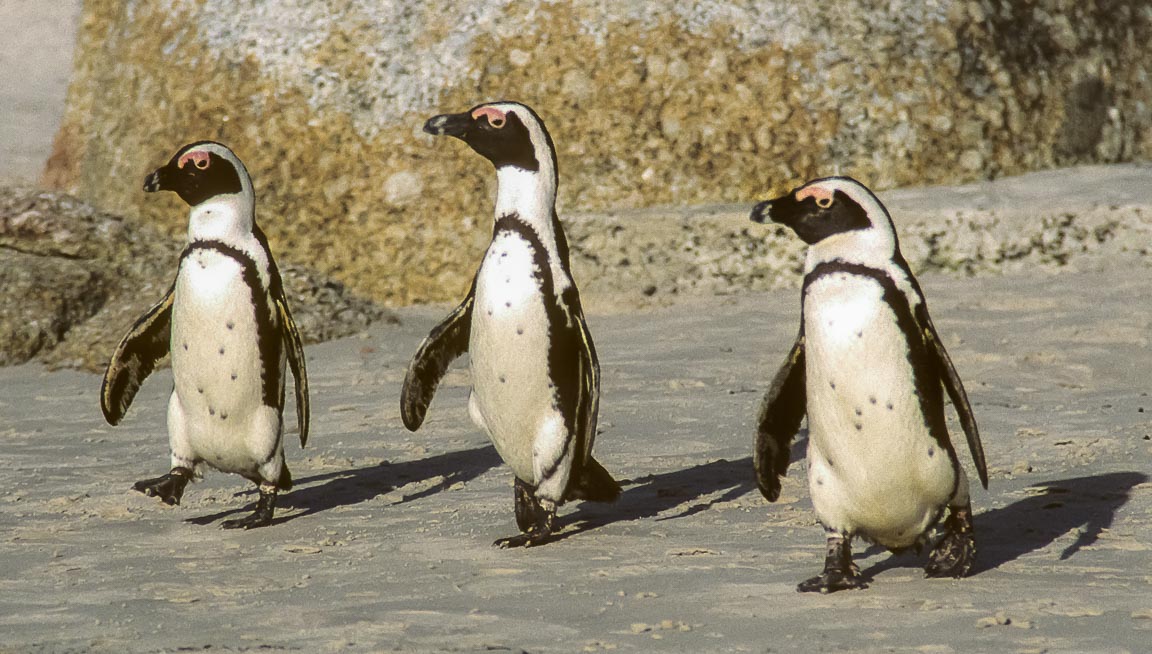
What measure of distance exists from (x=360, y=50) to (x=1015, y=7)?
4121 mm

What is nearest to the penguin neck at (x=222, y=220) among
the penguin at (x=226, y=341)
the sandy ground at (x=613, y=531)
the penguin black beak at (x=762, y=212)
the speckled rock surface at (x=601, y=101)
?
the penguin at (x=226, y=341)

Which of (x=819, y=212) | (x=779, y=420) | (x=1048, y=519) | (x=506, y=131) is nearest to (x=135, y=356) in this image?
(x=506, y=131)

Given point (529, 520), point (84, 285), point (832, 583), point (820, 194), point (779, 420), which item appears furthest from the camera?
point (84, 285)

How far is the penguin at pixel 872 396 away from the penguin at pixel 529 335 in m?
0.82

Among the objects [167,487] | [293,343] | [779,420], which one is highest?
[293,343]

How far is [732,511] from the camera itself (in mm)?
4836

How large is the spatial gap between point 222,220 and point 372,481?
3.59ft

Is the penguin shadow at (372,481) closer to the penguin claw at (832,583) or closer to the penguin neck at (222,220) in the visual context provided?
the penguin neck at (222,220)

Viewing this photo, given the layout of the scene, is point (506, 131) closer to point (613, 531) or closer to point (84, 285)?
point (613, 531)

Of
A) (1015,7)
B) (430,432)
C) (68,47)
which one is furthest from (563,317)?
(68,47)

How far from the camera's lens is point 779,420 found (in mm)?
4191

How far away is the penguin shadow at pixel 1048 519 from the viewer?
4.18 meters

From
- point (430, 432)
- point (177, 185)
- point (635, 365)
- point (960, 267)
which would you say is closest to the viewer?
point (177, 185)

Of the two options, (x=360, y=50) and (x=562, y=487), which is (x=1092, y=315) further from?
(x=360, y=50)
